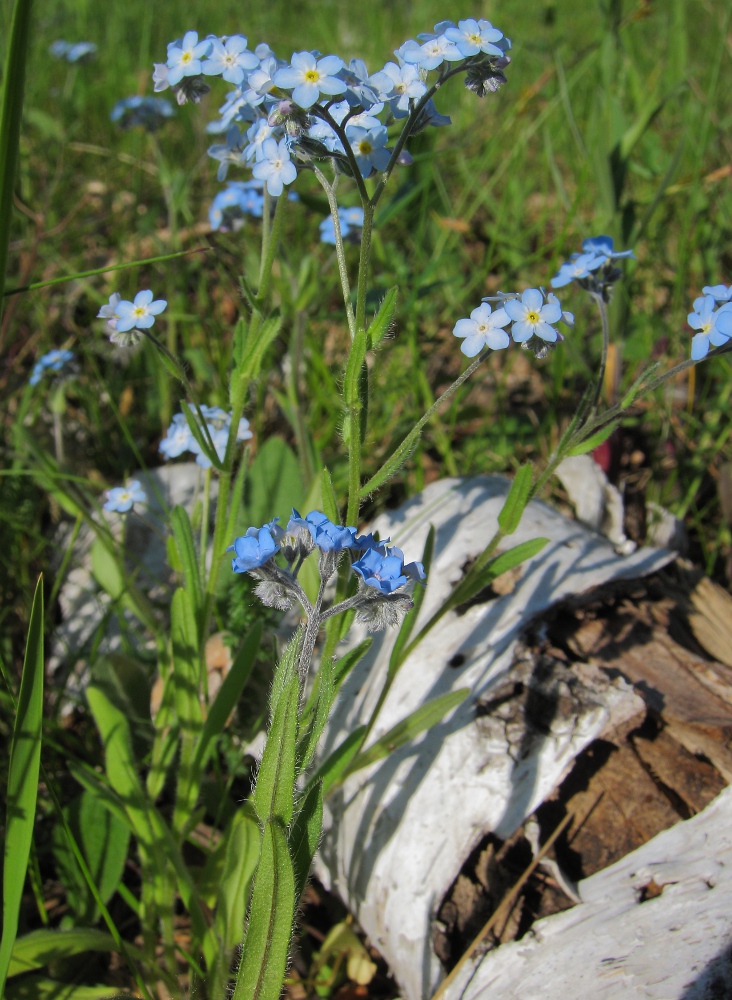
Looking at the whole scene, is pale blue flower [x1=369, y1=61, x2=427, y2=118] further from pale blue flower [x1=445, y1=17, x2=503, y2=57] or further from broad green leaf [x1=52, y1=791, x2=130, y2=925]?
broad green leaf [x1=52, y1=791, x2=130, y2=925]

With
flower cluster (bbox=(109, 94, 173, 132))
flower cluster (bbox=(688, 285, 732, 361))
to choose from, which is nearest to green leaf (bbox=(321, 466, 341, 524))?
flower cluster (bbox=(688, 285, 732, 361))

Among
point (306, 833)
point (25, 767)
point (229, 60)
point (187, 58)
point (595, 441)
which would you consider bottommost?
point (306, 833)

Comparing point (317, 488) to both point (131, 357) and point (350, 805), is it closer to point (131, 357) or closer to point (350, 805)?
point (350, 805)

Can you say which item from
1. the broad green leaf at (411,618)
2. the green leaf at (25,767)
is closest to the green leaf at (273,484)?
the broad green leaf at (411,618)

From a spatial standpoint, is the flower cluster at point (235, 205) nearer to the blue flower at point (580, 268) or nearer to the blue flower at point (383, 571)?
the blue flower at point (580, 268)

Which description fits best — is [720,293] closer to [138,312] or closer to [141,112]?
[138,312]

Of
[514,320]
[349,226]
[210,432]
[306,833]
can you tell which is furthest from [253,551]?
[349,226]
